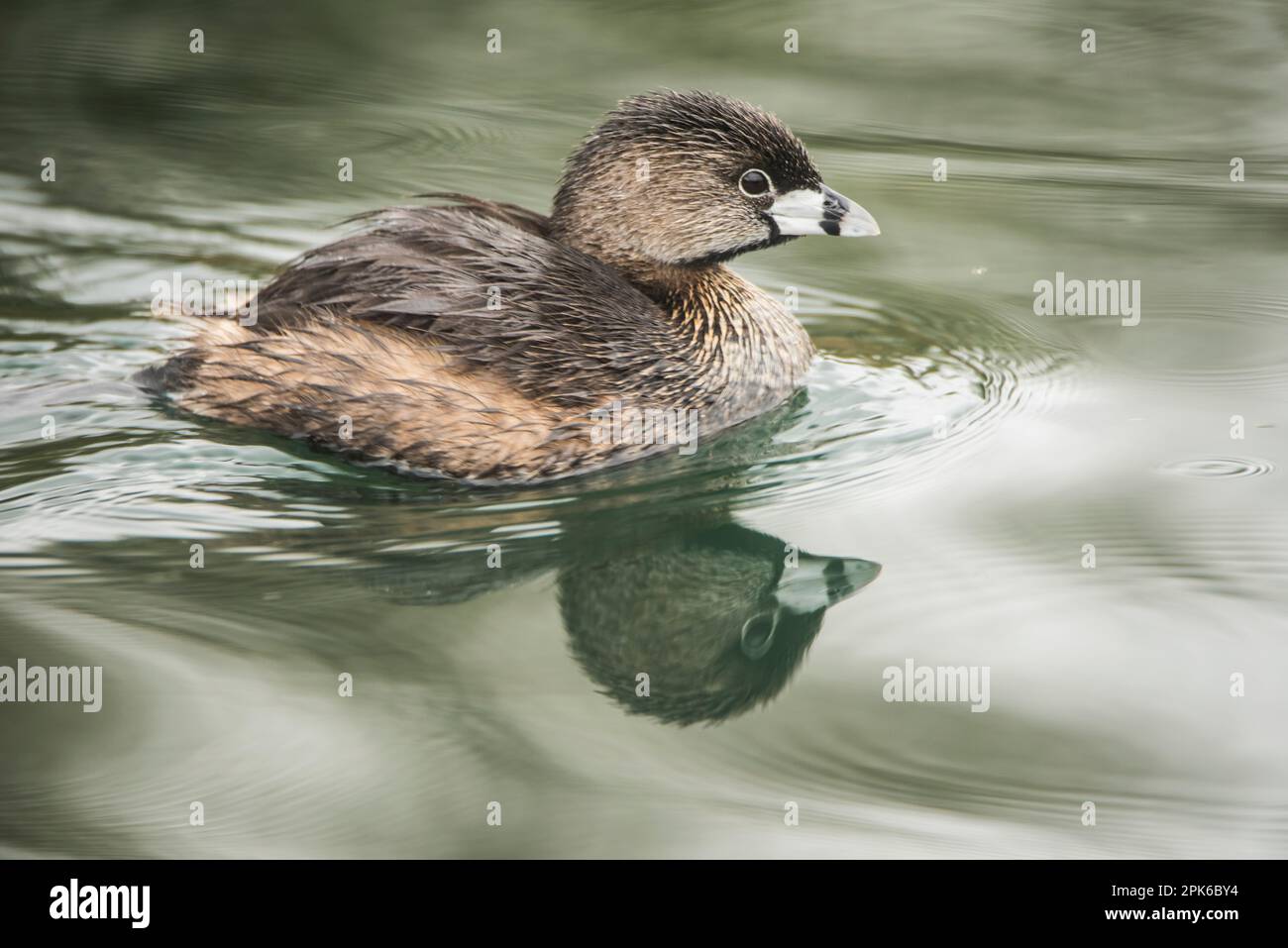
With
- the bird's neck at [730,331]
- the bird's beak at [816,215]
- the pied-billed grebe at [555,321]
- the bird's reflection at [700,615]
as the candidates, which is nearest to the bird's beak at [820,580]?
the bird's reflection at [700,615]

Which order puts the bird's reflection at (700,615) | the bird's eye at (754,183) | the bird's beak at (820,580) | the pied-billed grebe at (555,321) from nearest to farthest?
1. the bird's reflection at (700,615)
2. the bird's beak at (820,580)
3. the pied-billed grebe at (555,321)
4. the bird's eye at (754,183)

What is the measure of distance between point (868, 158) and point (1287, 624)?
16.0 feet

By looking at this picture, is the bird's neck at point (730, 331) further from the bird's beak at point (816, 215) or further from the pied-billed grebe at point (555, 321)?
the bird's beak at point (816, 215)

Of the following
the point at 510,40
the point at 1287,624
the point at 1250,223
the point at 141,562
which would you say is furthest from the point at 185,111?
the point at 1287,624

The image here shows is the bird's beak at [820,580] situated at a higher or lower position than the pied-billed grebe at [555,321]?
lower

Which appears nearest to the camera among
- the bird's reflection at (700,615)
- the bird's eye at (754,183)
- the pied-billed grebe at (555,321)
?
the bird's reflection at (700,615)

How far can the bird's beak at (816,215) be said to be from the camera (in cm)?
668

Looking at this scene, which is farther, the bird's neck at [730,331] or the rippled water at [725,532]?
the bird's neck at [730,331]

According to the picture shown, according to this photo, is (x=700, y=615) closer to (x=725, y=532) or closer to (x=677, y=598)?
(x=677, y=598)

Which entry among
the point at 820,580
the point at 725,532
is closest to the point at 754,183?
the point at 725,532

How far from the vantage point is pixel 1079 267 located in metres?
8.06

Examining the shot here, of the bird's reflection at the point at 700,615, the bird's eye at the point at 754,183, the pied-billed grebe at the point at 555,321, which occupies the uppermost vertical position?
the bird's eye at the point at 754,183

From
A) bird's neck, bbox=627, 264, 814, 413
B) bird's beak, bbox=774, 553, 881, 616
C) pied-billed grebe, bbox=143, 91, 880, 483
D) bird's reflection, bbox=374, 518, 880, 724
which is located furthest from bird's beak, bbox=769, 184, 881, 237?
bird's beak, bbox=774, 553, 881, 616

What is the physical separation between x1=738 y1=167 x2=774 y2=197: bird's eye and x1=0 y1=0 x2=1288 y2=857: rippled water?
0.93m
